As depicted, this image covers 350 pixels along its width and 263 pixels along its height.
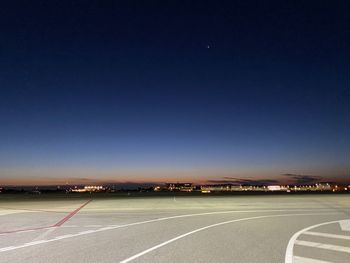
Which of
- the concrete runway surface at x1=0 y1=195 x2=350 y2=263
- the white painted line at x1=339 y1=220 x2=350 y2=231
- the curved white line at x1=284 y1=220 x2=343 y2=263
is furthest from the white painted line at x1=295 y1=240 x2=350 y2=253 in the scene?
the white painted line at x1=339 y1=220 x2=350 y2=231

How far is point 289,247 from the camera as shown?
11.1m

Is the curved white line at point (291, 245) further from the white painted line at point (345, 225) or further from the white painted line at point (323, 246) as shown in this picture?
the white painted line at point (345, 225)

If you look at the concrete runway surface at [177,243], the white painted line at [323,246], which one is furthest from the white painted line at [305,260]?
the white painted line at [323,246]

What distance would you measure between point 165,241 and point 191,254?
2.30 meters

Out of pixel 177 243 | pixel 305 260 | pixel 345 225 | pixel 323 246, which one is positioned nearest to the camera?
pixel 305 260

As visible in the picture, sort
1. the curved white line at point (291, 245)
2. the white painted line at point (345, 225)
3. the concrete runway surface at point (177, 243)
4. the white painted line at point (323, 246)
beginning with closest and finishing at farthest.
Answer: the curved white line at point (291, 245)
the concrete runway surface at point (177, 243)
the white painted line at point (323, 246)
the white painted line at point (345, 225)

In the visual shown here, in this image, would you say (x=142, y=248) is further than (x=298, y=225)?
No

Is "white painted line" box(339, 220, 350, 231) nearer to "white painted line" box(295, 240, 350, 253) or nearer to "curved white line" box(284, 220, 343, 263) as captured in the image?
"curved white line" box(284, 220, 343, 263)

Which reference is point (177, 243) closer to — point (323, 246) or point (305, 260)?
point (305, 260)

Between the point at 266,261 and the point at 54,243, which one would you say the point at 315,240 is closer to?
the point at 266,261

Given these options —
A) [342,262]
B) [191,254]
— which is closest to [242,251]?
[191,254]

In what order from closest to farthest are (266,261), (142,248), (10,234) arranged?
(266,261), (142,248), (10,234)

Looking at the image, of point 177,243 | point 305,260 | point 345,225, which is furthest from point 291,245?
point 345,225

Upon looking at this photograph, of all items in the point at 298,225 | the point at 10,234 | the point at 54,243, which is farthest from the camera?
the point at 298,225
